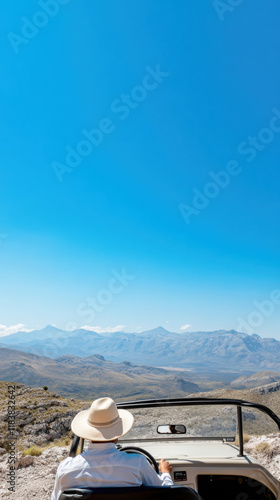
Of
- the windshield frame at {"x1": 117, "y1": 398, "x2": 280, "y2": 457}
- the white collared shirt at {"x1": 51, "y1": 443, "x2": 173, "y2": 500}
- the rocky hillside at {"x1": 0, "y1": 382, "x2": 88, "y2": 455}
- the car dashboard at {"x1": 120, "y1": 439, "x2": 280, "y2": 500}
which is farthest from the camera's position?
the rocky hillside at {"x1": 0, "y1": 382, "x2": 88, "y2": 455}

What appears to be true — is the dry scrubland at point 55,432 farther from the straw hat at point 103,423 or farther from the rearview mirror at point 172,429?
the straw hat at point 103,423

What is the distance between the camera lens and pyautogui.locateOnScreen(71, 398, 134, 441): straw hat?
2.84 metres

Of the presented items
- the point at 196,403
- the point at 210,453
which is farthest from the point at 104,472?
the point at 210,453

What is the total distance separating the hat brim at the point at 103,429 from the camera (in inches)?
111

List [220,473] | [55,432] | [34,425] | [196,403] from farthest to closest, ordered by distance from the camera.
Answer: [34,425] < [55,432] < [220,473] < [196,403]

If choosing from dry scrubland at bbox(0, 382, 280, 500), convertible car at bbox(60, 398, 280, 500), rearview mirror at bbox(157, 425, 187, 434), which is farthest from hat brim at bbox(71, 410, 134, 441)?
dry scrubland at bbox(0, 382, 280, 500)

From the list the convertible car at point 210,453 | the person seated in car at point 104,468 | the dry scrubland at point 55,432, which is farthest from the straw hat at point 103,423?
the dry scrubland at point 55,432

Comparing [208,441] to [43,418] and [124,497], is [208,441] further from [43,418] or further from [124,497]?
[43,418]

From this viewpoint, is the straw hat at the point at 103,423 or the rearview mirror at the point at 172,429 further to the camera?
the rearview mirror at the point at 172,429

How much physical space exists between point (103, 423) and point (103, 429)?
0.06 metres

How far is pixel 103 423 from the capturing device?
2.96 m

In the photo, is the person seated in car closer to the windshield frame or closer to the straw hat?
the straw hat

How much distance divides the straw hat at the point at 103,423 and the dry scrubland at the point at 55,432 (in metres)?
1.07

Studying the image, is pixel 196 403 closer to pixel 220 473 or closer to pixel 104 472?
pixel 220 473
